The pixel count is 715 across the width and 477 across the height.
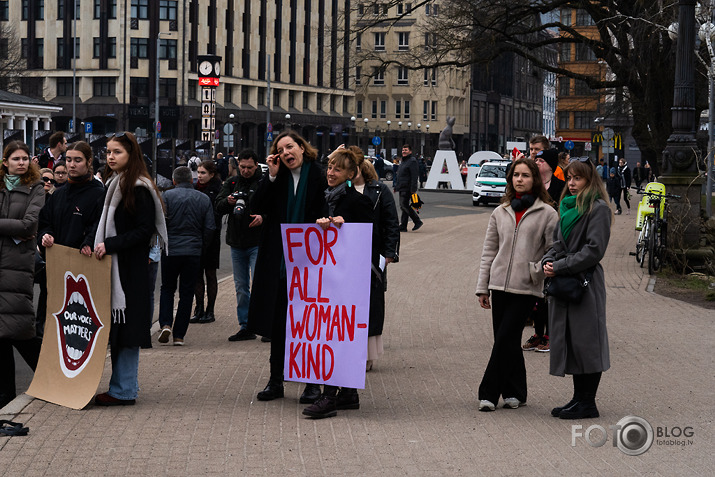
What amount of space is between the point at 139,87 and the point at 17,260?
79515mm

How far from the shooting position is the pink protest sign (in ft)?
25.3

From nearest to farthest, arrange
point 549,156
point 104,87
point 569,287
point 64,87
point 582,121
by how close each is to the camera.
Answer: point 569,287 < point 549,156 < point 104,87 < point 64,87 < point 582,121

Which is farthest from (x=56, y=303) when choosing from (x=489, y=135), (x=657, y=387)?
(x=489, y=135)

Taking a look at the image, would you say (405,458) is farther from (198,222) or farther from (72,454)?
(198,222)

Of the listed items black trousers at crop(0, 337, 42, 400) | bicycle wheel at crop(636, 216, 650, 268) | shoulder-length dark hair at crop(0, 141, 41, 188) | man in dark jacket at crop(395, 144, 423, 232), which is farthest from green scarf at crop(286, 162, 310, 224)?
man in dark jacket at crop(395, 144, 423, 232)

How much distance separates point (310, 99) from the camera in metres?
103

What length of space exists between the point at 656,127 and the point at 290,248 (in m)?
17.7

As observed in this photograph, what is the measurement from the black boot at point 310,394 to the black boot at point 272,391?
17 centimetres

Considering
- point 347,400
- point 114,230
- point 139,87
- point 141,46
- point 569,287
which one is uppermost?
point 141,46

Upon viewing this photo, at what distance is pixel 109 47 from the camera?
8569cm

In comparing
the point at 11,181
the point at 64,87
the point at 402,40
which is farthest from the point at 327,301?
the point at 402,40

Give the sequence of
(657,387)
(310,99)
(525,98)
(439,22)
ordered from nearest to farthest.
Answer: (657,387) < (439,22) < (310,99) < (525,98)

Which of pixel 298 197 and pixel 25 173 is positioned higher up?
pixel 25 173

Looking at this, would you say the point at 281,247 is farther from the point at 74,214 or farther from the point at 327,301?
the point at 74,214
